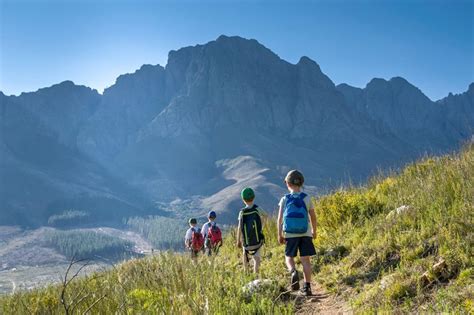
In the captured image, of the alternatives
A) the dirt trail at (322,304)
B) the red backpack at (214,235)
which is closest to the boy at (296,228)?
the dirt trail at (322,304)

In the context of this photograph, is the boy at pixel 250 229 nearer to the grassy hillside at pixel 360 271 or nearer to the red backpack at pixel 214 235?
the grassy hillside at pixel 360 271

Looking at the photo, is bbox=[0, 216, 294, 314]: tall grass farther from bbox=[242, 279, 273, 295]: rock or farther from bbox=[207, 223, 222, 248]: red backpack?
bbox=[207, 223, 222, 248]: red backpack

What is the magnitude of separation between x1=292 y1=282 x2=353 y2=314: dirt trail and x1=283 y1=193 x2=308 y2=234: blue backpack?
109 centimetres

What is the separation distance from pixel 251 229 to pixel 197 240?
5037 mm

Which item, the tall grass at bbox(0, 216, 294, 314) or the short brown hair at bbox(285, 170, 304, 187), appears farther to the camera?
the short brown hair at bbox(285, 170, 304, 187)

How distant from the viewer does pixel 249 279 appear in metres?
7.26

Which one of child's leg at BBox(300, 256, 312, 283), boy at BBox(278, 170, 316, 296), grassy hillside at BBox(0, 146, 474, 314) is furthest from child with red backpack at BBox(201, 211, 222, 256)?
child's leg at BBox(300, 256, 312, 283)

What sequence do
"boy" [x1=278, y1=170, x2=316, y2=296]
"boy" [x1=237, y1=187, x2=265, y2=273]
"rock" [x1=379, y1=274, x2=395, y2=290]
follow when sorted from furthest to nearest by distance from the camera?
"boy" [x1=237, y1=187, x2=265, y2=273] < "boy" [x1=278, y1=170, x2=316, y2=296] < "rock" [x1=379, y1=274, x2=395, y2=290]

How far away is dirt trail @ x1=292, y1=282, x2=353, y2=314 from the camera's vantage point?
5.79 meters

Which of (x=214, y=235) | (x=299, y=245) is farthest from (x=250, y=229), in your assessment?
(x=214, y=235)

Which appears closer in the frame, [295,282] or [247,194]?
[295,282]

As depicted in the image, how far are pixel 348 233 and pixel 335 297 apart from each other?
2.75 m

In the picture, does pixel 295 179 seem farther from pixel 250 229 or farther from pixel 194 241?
pixel 194 241

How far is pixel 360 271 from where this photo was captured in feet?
22.6
